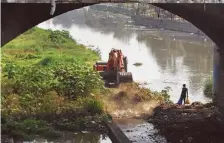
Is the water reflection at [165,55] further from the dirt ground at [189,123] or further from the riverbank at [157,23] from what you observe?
the dirt ground at [189,123]

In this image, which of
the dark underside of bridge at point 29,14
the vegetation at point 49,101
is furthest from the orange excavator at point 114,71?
the dark underside of bridge at point 29,14

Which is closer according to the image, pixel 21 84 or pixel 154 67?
pixel 21 84

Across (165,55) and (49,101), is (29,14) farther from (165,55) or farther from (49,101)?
(165,55)

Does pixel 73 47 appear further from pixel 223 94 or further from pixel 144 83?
pixel 223 94

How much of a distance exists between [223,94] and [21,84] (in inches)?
315

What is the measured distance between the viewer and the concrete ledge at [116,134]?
14.5 m

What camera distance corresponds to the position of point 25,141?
14164 millimetres

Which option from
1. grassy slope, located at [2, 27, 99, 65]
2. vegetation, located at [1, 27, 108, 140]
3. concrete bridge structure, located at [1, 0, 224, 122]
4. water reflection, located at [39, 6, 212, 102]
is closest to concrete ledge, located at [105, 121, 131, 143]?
vegetation, located at [1, 27, 108, 140]

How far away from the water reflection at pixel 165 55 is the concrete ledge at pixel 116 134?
7.33 meters

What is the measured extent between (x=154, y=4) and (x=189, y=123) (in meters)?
5.29

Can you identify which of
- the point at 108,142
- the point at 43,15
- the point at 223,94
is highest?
the point at 43,15

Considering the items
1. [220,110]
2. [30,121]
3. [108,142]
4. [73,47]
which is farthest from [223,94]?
[73,47]

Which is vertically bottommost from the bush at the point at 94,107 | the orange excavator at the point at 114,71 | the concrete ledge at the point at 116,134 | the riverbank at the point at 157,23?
the concrete ledge at the point at 116,134

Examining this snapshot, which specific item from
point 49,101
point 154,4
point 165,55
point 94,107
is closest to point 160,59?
point 165,55
